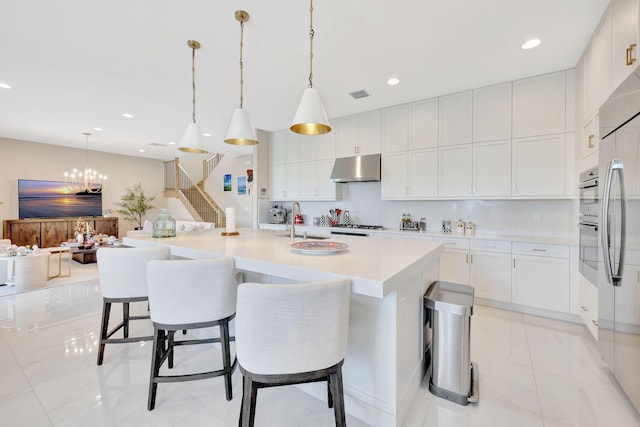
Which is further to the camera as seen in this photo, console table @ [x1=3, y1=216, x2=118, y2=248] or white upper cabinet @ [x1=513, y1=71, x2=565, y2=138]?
console table @ [x1=3, y1=216, x2=118, y2=248]

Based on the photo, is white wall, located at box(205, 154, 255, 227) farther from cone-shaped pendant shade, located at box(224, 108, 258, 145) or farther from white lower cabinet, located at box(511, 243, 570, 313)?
white lower cabinet, located at box(511, 243, 570, 313)

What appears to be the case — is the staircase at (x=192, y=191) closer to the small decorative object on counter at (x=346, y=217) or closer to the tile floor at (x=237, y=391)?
the small decorative object on counter at (x=346, y=217)

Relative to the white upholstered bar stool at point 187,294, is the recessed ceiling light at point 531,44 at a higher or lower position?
higher

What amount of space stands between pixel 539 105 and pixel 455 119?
0.90 meters

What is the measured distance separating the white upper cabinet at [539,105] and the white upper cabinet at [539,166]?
0.11 m

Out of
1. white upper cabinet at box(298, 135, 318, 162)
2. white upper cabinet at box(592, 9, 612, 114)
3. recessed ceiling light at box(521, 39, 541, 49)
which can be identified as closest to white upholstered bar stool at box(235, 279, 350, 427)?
white upper cabinet at box(592, 9, 612, 114)

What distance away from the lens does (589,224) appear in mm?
2479

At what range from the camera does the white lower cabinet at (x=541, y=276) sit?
2998 mm

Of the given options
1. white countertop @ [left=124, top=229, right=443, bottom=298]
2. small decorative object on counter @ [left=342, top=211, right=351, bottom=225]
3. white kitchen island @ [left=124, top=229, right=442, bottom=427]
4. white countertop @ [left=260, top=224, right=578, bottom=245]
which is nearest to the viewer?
white countertop @ [left=124, top=229, right=443, bottom=298]

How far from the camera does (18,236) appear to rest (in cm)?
632

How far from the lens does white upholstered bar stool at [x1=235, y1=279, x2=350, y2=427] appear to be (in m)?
1.14

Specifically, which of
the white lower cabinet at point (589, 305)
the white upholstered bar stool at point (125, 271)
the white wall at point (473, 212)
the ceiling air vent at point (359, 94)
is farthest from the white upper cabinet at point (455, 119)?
the white upholstered bar stool at point (125, 271)

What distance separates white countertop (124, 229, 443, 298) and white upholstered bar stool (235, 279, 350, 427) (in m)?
0.15

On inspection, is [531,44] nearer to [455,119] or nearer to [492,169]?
[455,119]
